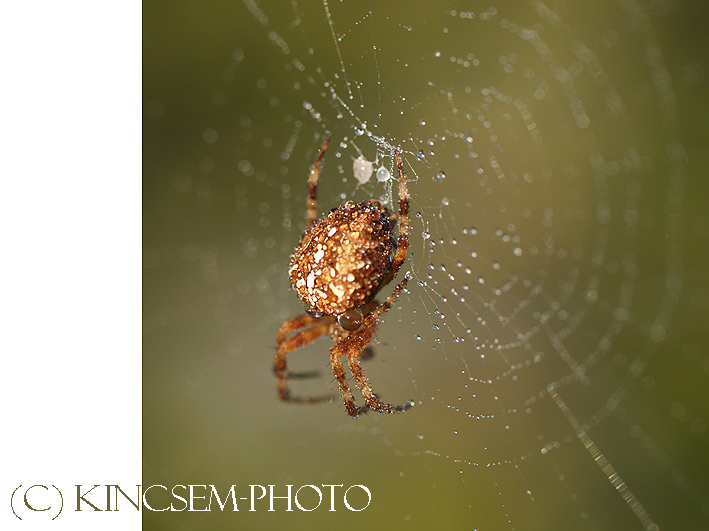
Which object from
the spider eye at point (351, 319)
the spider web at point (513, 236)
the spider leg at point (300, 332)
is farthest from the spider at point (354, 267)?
the spider web at point (513, 236)

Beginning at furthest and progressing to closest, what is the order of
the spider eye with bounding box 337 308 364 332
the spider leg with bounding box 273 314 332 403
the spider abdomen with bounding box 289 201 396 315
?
the spider leg with bounding box 273 314 332 403, the spider eye with bounding box 337 308 364 332, the spider abdomen with bounding box 289 201 396 315

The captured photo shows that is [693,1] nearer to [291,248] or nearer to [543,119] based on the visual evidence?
[543,119]

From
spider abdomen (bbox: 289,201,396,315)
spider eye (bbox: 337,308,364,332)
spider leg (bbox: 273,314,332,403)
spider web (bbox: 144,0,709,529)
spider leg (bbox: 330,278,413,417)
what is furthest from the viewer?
spider web (bbox: 144,0,709,529)

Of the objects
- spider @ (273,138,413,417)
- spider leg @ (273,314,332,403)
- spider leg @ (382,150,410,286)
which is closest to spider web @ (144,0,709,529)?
spider leg @ (273,314,332,403)

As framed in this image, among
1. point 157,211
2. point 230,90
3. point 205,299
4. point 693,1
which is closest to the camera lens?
point 693,1

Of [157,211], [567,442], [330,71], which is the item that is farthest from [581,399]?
[157,211]

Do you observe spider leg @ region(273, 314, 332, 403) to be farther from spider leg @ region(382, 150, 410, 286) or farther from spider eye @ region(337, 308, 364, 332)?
spider leg @ region(382, 150, 410, 286)

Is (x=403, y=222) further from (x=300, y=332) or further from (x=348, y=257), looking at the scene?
(x=300, y=332)
